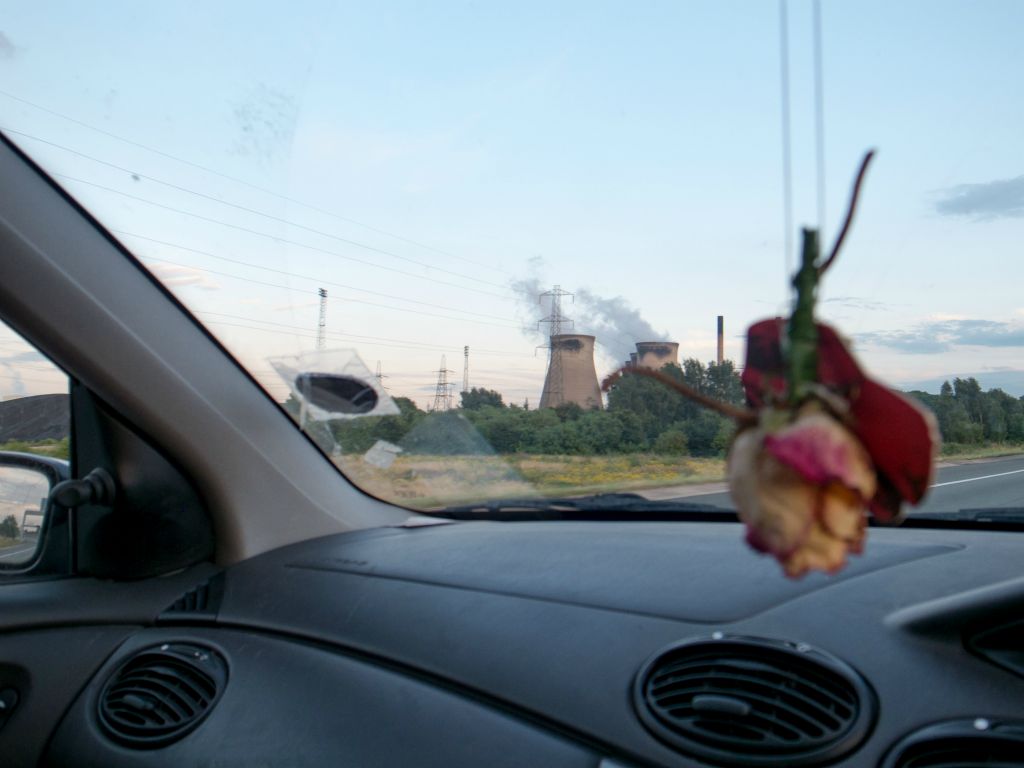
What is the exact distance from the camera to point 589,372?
3.85 ft

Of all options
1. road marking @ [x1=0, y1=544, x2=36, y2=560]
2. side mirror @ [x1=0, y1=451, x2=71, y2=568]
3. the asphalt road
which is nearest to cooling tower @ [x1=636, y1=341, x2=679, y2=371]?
the asphalt road

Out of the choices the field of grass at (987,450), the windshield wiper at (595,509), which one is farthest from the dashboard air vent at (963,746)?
the windshield wiper at (595,509)

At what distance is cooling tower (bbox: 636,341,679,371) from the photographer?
0.86m

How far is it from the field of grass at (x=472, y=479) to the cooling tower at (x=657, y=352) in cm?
199

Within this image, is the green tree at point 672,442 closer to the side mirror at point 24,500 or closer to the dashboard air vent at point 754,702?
the dashboard air vent at point 754,702

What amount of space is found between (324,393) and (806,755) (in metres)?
2.18

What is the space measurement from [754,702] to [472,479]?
202 centimetres

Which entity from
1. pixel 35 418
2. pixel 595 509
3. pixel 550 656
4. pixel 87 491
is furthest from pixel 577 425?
pixel 35 418

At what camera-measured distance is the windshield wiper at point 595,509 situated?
3566mm

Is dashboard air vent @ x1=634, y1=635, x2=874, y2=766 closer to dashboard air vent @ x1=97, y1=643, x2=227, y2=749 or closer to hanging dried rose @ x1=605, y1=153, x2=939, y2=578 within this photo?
dashboard air vent @ x1=97, y1=643, x2=227, y2=749

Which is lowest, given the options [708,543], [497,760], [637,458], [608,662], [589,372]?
[497,760]

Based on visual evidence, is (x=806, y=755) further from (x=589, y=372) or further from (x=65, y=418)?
(x=65, y=418)

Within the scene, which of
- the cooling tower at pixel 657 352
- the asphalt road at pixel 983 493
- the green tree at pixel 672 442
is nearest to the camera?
the cooling tower at pixel 657 352

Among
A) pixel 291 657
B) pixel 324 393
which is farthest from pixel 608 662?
pixel 324 393
